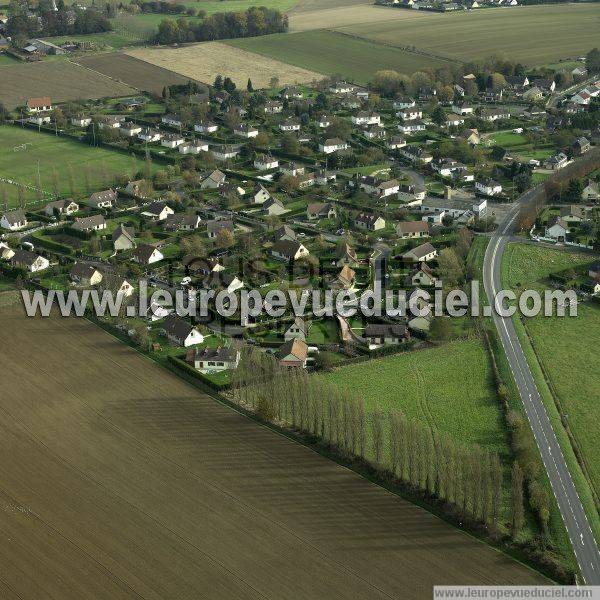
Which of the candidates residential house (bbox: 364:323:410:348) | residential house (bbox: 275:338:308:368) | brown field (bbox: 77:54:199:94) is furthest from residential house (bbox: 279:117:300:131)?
residential house (bbox: 275:338:308:368)

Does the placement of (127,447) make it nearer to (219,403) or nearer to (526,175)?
(219,403)

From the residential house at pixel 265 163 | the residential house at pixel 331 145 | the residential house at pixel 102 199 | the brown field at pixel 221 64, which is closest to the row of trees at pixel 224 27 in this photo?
the brown field at pixel 221 64

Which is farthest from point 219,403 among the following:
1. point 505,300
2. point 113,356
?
point 505,300

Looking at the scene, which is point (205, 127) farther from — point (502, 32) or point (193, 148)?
point (502, 32)

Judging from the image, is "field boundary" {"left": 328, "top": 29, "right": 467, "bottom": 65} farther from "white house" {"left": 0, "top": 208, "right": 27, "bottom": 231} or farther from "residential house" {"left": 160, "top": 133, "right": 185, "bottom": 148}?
"white house" {"left": 0, "top": 208, "right": 27, "bottom": 231}

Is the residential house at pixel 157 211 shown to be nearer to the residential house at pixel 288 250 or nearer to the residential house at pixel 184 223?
the residential house at pixel 184 223
